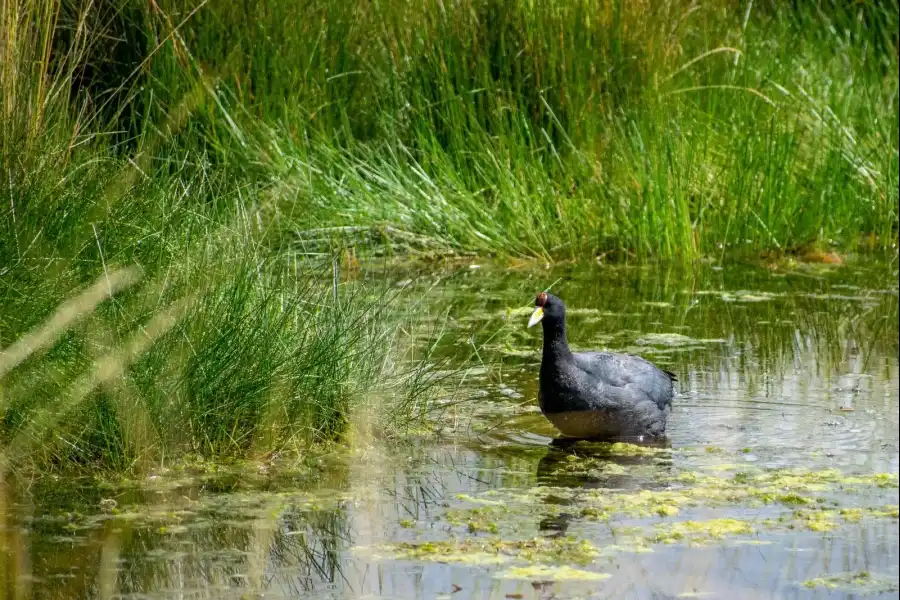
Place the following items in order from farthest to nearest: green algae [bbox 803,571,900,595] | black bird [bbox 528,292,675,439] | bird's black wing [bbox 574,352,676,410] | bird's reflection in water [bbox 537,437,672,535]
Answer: bird's black wing [bbox 574,352,676,410] < black bird [bbox 528,292,675,439] < bird's reflection in water [bbox 537,437,672,535] < green algae [bbox 803,571,900,595]

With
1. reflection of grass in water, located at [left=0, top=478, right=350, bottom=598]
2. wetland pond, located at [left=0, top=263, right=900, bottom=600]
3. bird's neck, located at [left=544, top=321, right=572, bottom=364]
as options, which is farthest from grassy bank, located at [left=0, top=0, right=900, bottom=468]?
reflection of grass in water, located at [left=0, top=478, right=350, bottom=598]

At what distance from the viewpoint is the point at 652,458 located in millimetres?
5453

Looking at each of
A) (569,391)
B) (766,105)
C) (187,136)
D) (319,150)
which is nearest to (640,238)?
(766,105)

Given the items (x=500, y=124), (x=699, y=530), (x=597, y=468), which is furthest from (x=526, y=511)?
(x=500, y=124)

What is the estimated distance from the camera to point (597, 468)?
5336 mm

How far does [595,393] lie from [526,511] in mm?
1096

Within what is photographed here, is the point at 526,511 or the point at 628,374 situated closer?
the point at 526,511

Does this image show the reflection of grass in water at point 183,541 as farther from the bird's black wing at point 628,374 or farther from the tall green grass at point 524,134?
the tall green grass at point 524,134

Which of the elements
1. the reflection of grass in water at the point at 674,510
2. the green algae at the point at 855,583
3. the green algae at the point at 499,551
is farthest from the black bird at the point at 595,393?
the green algae at the point at 855,583

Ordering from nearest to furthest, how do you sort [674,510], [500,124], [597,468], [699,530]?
[699,530], [674,510], [597,468], [500,124]

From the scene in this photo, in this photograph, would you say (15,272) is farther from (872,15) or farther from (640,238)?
(872,15)

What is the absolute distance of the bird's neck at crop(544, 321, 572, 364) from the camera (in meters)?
5.75

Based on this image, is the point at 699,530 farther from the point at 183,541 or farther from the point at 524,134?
the point at 524,134

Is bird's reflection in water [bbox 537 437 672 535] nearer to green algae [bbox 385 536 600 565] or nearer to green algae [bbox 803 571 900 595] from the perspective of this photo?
green algae [bbox 385 536 600 565]
